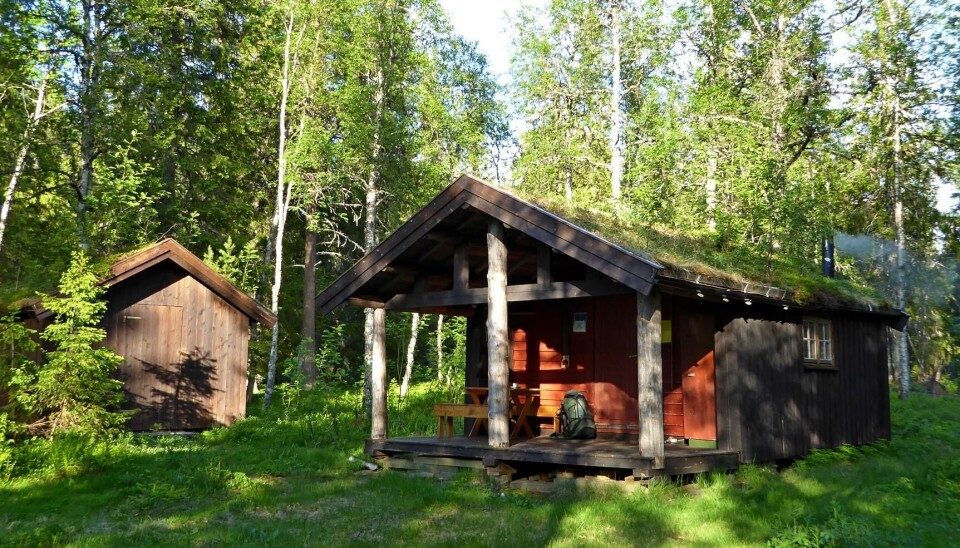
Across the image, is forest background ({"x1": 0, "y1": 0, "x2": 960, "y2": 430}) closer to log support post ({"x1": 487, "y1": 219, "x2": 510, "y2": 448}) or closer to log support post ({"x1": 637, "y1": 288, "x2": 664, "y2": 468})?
log support post ({"x1": 487, "y1": 219, "x2": 510, "y2": 448})

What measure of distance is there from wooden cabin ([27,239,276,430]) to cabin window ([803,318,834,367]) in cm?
1199

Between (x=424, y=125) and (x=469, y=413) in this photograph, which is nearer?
(x=469, y=413)

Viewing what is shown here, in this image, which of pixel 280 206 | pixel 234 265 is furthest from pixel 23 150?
pixel 280 206

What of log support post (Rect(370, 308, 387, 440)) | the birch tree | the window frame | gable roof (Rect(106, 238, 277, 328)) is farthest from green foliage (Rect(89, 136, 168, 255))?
the window frame

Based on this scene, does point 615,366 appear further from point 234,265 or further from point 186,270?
point 234,265

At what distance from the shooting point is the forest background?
21.3 meters

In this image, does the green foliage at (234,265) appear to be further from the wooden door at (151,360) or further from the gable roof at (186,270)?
the wooden door at (151,360)

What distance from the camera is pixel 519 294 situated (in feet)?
37.7

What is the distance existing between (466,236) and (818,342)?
21.8 ft

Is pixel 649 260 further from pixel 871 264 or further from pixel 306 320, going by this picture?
pixel 871 264

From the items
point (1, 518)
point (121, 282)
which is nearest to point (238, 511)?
point (1, 518)

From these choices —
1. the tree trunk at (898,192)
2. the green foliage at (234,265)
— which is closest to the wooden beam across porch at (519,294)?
the green foliage at (234,265)

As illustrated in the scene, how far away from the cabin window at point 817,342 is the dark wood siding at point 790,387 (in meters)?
0.18

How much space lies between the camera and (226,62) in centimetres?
2567
